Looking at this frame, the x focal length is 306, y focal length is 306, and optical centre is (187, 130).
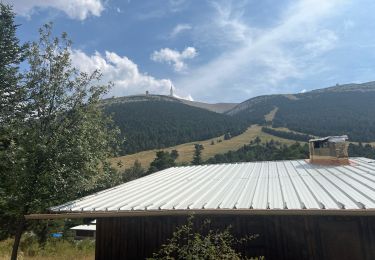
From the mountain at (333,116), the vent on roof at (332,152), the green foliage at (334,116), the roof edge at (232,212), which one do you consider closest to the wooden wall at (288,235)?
the roof edge at (232,212)

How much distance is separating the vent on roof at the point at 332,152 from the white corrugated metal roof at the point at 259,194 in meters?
1.16

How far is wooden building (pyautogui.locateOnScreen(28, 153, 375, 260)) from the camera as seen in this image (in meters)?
7.93

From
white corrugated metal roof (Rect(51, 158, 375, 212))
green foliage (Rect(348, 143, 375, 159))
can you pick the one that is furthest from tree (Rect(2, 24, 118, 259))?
green foliage (Rect(348, 143, 375, 159))

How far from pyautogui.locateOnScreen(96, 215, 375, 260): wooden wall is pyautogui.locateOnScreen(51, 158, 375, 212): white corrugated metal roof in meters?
0.67

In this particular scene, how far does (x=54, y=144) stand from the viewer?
1290cm

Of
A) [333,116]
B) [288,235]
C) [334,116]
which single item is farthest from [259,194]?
[333,116]

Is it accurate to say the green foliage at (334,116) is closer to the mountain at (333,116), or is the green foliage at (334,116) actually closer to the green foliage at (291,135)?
the mountain at (333,116)

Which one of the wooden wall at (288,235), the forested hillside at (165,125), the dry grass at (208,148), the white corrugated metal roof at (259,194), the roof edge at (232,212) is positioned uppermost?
the forested hillside at (165,125)

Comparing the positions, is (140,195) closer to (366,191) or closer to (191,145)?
(366,191)

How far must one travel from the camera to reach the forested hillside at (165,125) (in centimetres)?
14188

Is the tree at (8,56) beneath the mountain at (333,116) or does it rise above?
beneath

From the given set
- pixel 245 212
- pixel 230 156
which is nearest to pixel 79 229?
pixel 245 212

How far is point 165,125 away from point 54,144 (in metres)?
149

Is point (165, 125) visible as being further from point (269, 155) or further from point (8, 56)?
point (8, 56)
